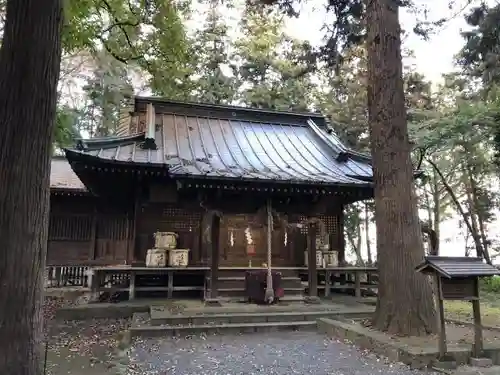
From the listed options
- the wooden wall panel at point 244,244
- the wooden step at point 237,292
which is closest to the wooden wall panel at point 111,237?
the wooden wall panel at point 244,244

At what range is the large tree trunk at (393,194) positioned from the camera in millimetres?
6340

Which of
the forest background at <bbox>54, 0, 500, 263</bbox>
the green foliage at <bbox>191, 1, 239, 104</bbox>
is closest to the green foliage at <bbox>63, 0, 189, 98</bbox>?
the forest background at <bbox>54, 0, 500, 263</bbox>

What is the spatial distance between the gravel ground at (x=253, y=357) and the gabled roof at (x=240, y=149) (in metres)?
3.59

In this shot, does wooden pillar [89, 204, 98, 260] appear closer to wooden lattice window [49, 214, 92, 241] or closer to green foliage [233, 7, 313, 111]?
wooden lattice window [49, 214, 92, 241]

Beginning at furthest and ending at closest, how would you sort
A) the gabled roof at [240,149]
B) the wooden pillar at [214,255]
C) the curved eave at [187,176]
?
the gabled roof at [240,149]
the wooden pillar at [214,255]
the curved eave at [187,176]

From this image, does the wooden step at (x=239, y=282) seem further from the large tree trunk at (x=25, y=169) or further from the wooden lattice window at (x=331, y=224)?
the large tree trunk at (x=25, y=169)

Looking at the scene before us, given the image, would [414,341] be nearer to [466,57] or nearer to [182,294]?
[182,294]

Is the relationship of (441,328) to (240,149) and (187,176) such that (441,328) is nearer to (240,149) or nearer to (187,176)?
(187,176)

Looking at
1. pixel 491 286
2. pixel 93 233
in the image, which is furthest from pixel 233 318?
pixel 491 286

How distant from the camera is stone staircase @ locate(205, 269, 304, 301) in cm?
969

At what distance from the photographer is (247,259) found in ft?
36.7

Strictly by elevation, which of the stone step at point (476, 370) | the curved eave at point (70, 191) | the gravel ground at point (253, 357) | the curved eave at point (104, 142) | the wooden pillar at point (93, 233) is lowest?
the gravel ground at point (253, 357)

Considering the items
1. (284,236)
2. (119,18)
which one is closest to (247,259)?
(284,236)

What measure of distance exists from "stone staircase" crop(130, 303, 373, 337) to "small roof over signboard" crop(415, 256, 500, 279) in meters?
3.29
